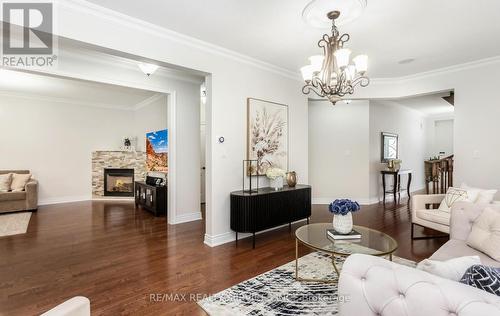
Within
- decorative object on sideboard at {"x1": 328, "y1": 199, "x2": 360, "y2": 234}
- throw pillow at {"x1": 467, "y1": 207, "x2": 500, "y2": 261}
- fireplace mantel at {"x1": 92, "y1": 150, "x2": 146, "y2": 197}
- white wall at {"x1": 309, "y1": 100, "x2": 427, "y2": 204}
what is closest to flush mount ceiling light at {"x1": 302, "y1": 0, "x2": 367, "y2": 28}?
decorative object on sideboard at {"x1": 328, "y1": 199, "x2": 360, "y2": 234}

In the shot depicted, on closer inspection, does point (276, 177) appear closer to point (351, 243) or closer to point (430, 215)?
point (351, 243)

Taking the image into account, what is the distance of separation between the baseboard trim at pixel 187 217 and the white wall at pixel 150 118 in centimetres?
225

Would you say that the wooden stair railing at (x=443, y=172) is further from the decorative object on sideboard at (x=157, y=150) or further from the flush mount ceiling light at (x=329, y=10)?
the decorative object on sideboard at (x=157, y=150)

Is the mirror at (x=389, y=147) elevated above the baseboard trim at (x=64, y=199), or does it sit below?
above

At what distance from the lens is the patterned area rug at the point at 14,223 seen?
3.97 metres

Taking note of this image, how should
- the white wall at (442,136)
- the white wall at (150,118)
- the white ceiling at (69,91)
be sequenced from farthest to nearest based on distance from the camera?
the white wall at (442,136) < the white wall at (150,118) < the white ceiling at (69,91)

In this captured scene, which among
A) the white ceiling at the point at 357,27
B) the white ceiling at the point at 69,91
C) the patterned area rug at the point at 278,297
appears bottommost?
the patterned area rug at the point at 278,297

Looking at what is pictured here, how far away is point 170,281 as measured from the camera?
2412mm

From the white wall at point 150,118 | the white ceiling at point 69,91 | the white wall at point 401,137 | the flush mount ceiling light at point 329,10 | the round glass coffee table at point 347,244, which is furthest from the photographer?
the white wall at point 401,137

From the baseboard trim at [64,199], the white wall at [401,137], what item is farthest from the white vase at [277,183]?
the baseboard trim at [64,199]

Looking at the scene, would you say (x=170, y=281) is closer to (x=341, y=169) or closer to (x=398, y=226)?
(x=398, y=226)

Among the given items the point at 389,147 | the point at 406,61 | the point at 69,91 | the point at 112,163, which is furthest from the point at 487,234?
the point at 112,163

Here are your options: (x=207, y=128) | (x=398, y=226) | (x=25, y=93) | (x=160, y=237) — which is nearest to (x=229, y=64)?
(x=207, y=128)

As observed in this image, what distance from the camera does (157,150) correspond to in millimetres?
5805
